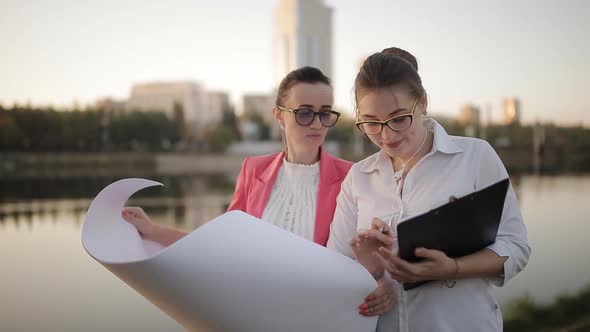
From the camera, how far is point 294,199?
199 centimetres

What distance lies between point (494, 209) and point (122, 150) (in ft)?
152

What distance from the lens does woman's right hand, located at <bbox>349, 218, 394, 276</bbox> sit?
4.22 ft

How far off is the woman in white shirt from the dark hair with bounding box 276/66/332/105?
1.82ft

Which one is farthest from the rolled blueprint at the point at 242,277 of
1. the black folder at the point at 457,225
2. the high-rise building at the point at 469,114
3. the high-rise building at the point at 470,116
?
the high-rise building at the point at 469,114

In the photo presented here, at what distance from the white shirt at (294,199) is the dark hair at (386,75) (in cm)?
63

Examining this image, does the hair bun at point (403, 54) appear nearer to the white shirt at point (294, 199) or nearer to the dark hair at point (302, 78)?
the dark hair at point (302, 78)

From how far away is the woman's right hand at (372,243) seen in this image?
1.29 m

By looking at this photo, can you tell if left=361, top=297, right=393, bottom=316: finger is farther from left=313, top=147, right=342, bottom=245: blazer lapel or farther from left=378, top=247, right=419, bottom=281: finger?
left=313, top=147, right=342, bottom=245: blazer lapel

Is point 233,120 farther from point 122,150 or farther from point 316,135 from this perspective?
point 316,135

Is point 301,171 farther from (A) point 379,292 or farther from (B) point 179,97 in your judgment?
(B) point 179,97

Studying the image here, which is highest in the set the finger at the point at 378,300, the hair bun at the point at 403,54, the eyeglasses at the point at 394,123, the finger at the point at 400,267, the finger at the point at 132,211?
the hair bun at the point at 403,54

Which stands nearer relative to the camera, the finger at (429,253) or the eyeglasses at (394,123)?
the finger at (429,253)

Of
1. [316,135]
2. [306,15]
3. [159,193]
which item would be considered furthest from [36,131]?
[306,15]

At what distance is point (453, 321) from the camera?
1.38m
